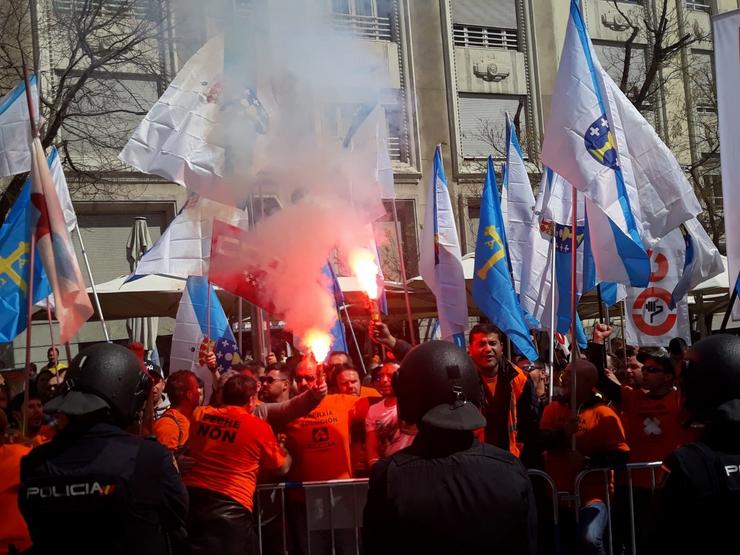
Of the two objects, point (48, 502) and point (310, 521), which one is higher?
point (48, 502)

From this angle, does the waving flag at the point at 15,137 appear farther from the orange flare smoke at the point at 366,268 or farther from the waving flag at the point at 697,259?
the waving flag at the point at 697,259

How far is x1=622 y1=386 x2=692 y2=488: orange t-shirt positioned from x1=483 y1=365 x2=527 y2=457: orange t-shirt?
0.89 metres

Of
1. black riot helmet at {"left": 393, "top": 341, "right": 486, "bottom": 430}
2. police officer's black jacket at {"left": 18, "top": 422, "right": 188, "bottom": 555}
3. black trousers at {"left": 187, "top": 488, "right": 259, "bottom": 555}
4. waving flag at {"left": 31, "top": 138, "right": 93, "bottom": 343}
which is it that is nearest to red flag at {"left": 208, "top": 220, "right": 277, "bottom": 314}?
waving flag at {"left": 31, "top": 138, "right": 93, "bottom": 343}

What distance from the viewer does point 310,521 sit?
5930mm

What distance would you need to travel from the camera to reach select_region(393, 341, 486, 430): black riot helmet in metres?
2.94

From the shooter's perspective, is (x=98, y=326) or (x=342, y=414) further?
(x=98, y=326)

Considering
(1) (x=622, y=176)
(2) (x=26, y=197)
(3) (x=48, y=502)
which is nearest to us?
(3) (x=48, y=502)

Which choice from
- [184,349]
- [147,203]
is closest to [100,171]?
[147,203]

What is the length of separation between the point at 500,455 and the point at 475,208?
68.9 feet

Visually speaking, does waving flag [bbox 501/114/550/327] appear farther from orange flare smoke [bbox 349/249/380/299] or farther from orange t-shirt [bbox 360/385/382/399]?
orange t-shirt [bbox 360/385/382/399]

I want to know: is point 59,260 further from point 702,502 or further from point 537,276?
point 702,502

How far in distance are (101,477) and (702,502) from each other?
2092mm

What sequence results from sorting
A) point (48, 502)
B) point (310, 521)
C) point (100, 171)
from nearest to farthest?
point (48, 502) < point (310, 521) < point (100, 171)

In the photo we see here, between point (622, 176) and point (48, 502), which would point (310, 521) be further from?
point (622, 176)
